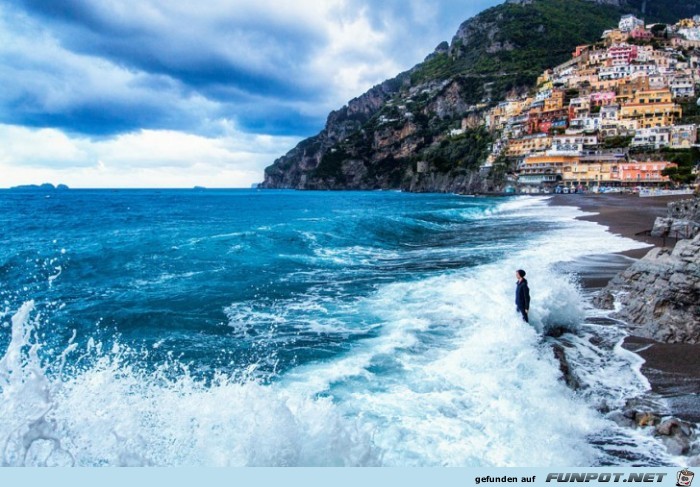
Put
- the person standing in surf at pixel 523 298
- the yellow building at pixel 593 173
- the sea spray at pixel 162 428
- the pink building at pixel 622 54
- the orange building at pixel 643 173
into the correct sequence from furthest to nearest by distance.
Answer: the pink building at pixel 622 54, the yellow building at pixel 593 173, the orange building at pixel 643 173, the person standing in surf at pixel 523 298, the sea spray at pixel 162 428

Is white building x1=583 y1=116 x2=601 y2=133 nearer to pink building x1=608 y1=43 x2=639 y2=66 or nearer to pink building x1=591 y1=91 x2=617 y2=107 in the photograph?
pink building x1=591 y1=91 x2=617 y2=107

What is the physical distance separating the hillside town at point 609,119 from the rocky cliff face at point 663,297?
79046mm

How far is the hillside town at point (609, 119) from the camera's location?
83312 mm

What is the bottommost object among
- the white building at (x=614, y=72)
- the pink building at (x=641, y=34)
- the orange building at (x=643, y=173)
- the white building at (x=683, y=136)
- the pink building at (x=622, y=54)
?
the orange building at (x=643, y=173)

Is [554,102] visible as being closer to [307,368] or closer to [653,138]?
[653,138]

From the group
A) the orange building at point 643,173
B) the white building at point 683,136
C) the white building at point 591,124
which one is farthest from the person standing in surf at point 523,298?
the white building at point 591,124

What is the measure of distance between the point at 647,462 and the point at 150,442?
6.38 meters

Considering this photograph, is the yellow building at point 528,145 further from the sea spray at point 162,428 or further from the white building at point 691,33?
the sea spray at point 162,428

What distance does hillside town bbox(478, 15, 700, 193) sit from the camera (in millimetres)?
83312

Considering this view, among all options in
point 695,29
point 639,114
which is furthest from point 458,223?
point 695,29

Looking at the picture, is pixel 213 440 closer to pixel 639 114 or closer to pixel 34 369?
pixel 34 369

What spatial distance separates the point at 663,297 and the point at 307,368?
8.21m

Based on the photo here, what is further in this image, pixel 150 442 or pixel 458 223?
pixel 458 223

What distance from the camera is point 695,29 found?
130875mm
